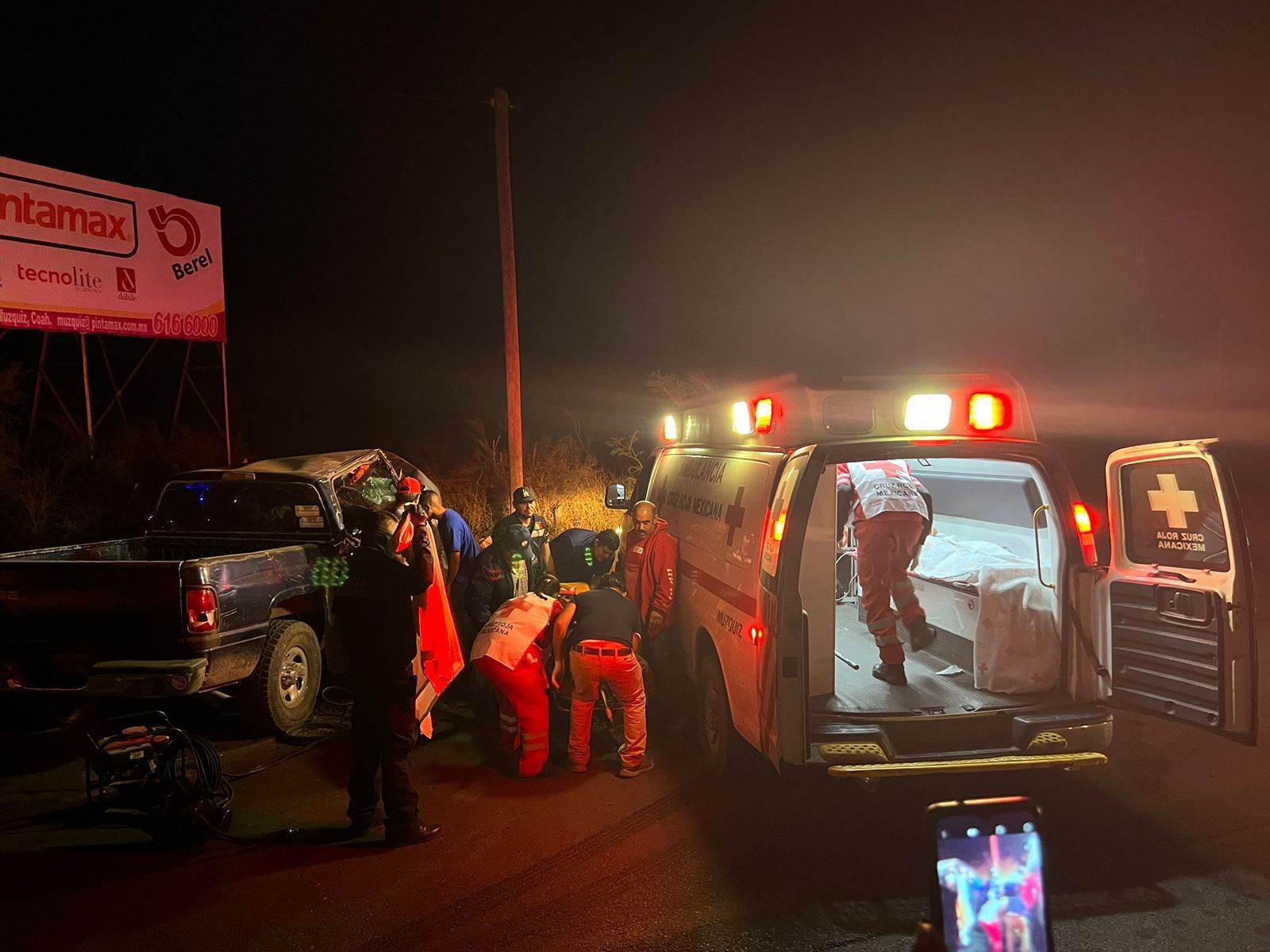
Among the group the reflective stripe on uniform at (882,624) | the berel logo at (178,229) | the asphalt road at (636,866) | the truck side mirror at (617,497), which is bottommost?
the asphalt road at (636,866)

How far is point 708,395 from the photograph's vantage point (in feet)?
21.1

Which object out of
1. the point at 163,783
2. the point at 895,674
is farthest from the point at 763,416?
the point at 163,783

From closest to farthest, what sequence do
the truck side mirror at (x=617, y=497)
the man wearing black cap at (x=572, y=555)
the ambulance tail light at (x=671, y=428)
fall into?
the ambulance tail light at (x=671, y=428), the truck side mirror at (x=617, y=497), the man wearing black cap at (x=572, y=555)

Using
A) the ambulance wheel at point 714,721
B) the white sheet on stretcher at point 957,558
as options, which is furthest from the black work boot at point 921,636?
the ambulance wheel at point 714,721

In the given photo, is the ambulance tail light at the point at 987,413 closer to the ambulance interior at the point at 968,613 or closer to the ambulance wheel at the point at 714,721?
the ambulance interior at the point at 968,613

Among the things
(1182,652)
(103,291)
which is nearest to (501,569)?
(1182,652)

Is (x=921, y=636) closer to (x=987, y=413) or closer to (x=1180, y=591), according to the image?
(x=1180, y=591)

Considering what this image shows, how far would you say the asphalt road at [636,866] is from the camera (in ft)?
11.6

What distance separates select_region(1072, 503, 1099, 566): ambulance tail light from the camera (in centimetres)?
444

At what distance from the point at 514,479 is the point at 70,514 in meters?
9.34

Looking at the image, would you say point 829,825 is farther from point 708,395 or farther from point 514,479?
point 514,479

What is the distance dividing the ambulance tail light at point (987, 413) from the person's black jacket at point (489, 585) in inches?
146

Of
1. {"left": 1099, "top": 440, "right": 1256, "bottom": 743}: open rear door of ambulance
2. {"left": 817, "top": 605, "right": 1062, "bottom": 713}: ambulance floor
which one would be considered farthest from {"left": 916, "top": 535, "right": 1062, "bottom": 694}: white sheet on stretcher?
{"left": 1099, "top": 440, "right": 1256, "bottom": 743}: open rear door of ambulance

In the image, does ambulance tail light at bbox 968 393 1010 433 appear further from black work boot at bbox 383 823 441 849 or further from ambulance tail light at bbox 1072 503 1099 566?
black work boot at bbox 383 823 441 849
